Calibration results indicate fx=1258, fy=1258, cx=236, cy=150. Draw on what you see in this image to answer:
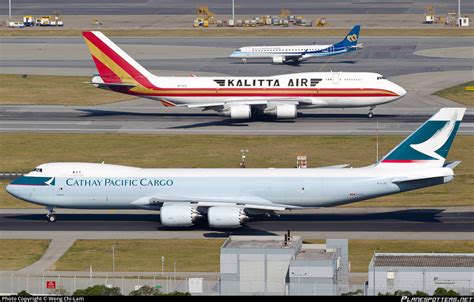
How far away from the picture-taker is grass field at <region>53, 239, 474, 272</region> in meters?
72.1

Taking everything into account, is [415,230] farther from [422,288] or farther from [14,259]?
[14,259]

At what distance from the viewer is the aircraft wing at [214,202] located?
8100cm

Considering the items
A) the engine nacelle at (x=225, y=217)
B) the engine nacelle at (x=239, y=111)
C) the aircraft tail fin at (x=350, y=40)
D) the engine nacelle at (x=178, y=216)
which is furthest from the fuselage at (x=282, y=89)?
the aircraft tail fin at (x=350, y=40)

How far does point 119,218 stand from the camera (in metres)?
85.8

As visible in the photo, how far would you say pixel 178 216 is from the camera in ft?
263

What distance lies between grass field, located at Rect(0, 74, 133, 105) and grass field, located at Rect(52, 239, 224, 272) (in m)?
63.6

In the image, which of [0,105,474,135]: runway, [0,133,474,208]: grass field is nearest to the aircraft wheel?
[0,133,474,208]: grass field

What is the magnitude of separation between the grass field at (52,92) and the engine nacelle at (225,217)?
6212cm

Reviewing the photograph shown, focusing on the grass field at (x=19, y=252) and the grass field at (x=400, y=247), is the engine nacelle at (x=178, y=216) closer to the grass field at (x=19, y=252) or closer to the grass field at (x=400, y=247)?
the grass field at (x=19, y=252)

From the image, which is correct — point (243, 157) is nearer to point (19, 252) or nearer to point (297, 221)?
point (297, 221)

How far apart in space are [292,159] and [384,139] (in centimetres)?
1238

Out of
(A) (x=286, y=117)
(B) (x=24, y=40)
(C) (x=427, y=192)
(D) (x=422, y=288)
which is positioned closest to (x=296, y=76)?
(A) (x=286, y=117)

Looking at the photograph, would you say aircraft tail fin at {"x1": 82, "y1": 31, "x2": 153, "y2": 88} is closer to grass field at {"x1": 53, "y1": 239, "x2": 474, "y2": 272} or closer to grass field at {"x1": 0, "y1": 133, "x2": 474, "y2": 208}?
grass field at {"x1": 0, "y1": 133, "x2": 474, "y2": 208}

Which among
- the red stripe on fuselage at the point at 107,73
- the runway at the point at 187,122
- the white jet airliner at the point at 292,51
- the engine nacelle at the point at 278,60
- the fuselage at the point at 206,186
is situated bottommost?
the fuselage at the point at 206,186
